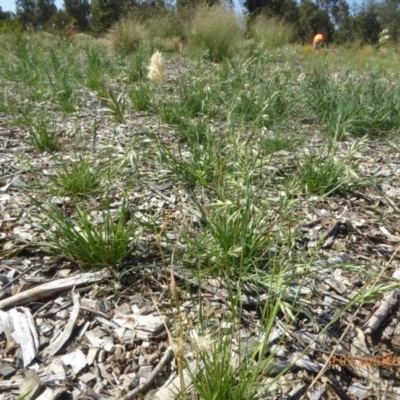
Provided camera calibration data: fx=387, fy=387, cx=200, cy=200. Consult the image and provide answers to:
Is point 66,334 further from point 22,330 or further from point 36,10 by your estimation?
point 36,10

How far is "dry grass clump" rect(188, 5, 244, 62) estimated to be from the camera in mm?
7691

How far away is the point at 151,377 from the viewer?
3.85 feet

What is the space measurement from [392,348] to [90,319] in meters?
1.05

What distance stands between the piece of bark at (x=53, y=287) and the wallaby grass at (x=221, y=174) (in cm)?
5

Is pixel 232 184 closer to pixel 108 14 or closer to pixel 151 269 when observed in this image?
pixel 151 269

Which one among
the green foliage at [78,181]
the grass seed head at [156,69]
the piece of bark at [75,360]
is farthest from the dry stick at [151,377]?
the grass seed head at [156,69]

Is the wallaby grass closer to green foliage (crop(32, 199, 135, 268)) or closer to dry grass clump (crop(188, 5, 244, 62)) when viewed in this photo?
green foliage (crop(32, 199, 135, 268))

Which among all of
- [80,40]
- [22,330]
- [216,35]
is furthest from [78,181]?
[80,40]

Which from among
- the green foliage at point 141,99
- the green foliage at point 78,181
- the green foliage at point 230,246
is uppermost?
the green foliage at point 141,99

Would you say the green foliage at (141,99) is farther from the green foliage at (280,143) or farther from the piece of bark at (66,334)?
the piece of bark at (66,334)

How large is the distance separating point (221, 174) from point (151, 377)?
3.25 ft

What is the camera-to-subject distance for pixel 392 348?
1319 millimetres

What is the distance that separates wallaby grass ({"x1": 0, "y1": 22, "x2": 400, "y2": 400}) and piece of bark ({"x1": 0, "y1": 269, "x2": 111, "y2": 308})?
0.05m

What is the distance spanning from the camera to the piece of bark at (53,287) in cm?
144
